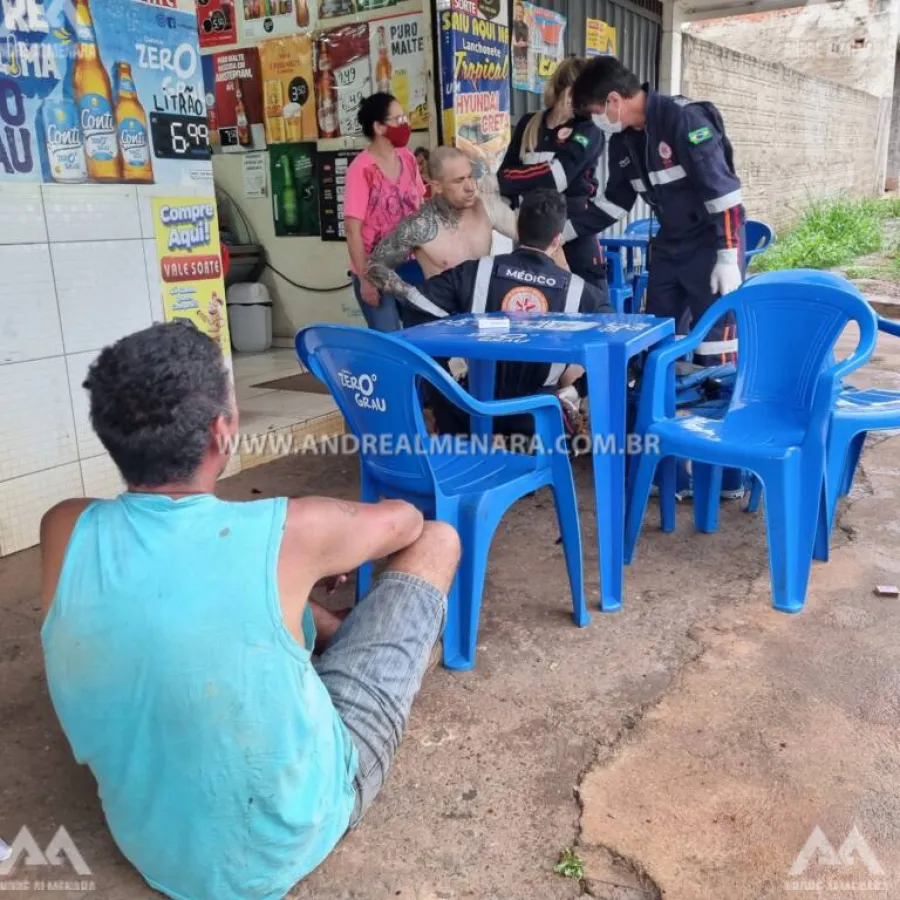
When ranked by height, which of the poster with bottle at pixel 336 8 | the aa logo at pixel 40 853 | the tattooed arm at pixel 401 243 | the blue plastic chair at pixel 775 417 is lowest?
the aa logo at pixel 40 853

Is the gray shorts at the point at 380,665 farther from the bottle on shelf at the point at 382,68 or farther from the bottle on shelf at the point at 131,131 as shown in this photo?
the bottle on shelf at the point at 382,68

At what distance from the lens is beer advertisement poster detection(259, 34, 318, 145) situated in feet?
17.4

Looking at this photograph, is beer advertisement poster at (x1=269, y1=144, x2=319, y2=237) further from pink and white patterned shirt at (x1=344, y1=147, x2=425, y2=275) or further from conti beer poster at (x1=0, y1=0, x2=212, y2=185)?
conti beer poster at (x1=0, y1=0, x2=212, y2=185)

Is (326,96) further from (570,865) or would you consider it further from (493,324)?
(570,865)

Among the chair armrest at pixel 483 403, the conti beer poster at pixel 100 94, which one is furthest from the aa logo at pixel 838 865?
the conti beer poster at pixel 100 94

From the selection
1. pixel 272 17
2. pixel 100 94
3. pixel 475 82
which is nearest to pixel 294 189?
pixel 272 17

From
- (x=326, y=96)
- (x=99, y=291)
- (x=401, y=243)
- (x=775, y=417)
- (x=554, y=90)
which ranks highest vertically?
(x=326, y=96)

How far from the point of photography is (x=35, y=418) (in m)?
2.98

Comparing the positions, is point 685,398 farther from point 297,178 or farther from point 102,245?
point 297,178

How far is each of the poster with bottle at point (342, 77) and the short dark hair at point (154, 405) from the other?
4313mm

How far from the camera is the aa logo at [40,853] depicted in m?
1.62

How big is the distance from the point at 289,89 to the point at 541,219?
3212 mm

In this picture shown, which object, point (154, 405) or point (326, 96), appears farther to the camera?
point (326, 96)

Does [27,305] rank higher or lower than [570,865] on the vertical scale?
higher
